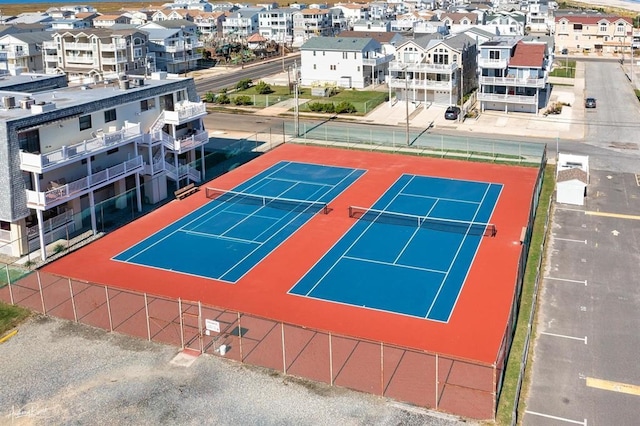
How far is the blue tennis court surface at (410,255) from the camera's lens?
30.1 m

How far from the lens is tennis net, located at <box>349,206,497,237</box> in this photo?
38.0 metres

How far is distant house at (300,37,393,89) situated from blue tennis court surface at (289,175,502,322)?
143ft

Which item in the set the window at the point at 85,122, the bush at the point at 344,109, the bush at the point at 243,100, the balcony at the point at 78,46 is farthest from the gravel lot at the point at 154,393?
the balcony at the point at 78,46

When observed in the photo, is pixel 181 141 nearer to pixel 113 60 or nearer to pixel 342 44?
pixel 342 44

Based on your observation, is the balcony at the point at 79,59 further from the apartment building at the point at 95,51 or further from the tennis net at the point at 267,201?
the tennis net at the point at 267,201

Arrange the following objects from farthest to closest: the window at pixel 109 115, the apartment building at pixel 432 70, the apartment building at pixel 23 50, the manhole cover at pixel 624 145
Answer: the apartment building at pixel 23 50 < the apartment building at pixel 432 70 < the manhole cover at pixel 624 145 < the window at pixel 109 115

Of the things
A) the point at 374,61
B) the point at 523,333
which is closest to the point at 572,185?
the point at 523,333

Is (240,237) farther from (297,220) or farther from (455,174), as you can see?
(455,174)

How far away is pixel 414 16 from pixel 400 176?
10535cm

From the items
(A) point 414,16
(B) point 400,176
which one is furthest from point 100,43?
(A) point 414,16

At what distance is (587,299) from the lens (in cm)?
2970

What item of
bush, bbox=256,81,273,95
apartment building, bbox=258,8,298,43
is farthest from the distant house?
apartment building, bbox=258,8,298,43

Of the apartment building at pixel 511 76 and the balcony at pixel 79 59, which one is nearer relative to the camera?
the apartment building at pixel 511 76

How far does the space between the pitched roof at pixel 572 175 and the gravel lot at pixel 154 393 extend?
26.2m
